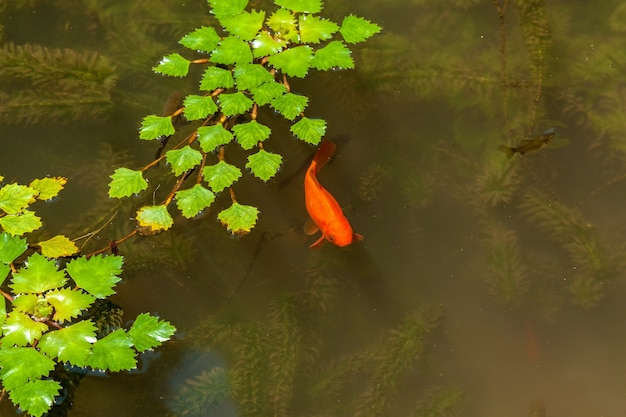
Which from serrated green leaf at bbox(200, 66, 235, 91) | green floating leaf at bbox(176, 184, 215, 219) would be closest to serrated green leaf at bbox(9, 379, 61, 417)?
green floating leaf at bbox(176, 184, 215, 219)

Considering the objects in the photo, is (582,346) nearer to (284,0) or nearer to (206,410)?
(206,410)

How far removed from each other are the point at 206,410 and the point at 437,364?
1.20 meters

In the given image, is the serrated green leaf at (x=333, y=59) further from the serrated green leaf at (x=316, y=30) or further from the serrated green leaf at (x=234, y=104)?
the serrated green leaf at (x=234, y=104)

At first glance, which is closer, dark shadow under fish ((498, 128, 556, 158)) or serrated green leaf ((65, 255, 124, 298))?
serrated green leaf ((65, 255, 124, 298))

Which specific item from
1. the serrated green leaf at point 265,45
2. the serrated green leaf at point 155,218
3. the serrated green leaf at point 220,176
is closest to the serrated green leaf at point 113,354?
the serrated green leaf at point 155,218

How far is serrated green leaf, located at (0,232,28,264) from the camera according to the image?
8.87 ft

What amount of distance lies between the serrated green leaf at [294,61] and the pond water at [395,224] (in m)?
0.43

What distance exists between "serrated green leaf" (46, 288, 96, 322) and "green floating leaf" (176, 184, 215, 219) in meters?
0.58

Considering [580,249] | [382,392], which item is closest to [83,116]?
[382,392]

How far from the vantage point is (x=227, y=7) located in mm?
3119

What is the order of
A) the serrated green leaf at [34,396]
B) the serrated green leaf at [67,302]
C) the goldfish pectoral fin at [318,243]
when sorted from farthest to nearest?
the goldfish pectoral fin at [318,243], the serrated green leaf at [67,302], the serrated green leaf at [34,396]

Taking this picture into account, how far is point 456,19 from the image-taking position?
11.9ft

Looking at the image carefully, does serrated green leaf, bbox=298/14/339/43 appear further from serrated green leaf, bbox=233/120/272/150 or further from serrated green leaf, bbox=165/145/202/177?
serrated green leaf, bbox=165/145/202/177

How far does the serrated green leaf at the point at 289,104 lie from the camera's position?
298cm
